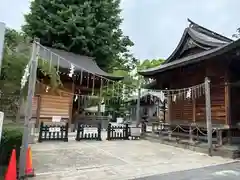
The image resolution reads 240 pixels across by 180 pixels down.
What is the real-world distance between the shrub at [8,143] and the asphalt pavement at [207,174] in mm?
3159

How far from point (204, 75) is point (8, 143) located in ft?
29.0

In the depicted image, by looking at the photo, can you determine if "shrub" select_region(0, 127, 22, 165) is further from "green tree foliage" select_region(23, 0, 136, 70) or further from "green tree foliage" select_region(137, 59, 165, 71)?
"green tree foliage" select_region(137, 59, 165, 71)

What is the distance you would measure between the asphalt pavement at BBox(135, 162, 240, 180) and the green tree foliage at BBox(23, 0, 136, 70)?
1557 centimetres

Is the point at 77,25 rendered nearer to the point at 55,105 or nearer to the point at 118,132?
the point at 55,105

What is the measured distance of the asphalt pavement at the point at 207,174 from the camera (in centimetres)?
553

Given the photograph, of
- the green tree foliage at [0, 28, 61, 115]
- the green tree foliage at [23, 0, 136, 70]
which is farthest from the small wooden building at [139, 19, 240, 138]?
the green tree foliage at [23, 0, 136, 70]

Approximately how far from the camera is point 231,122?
32.0 ft

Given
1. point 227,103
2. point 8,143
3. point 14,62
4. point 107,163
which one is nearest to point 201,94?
point 227,103

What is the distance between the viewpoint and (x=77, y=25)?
19.6 m

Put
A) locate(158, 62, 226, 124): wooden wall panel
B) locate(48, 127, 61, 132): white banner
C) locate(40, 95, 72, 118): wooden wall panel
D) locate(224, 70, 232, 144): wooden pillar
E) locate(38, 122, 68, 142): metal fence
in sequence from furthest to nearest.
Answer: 1. locate(40, 95, 72, 118): wooden wall panel
2. locate(48, 127, 61, 132): white banner
3. locate(38, 122, 68, 142): metal fence
4. locate(158, 62, 226, 124): wooden wall panel
5. locate(224, 70, 232, 144): wooden pillar

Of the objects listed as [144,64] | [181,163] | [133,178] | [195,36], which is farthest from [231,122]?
[144,64]

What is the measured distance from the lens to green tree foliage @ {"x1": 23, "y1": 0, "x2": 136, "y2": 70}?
63.6 ft

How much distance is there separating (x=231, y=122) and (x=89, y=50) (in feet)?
47.0

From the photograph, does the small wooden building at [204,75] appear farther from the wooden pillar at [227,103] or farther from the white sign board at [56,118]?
the white sign board at [56,118]
